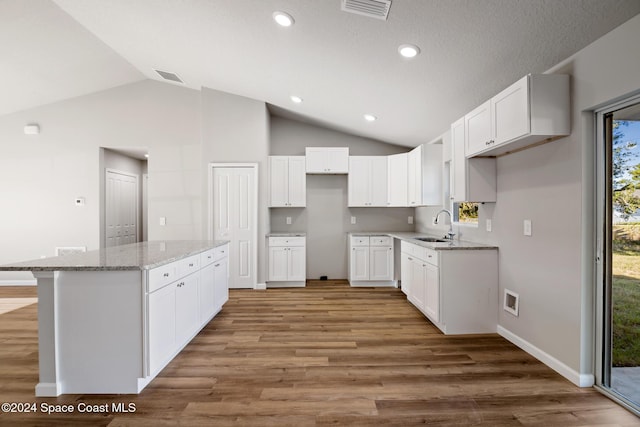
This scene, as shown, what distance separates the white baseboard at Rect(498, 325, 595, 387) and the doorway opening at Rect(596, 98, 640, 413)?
0.30 ft

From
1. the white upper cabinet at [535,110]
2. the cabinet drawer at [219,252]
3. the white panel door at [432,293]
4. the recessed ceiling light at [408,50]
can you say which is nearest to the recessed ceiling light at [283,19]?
the recessed ceiling light at [408,50]

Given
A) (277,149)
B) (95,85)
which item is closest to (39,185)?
(95,85)

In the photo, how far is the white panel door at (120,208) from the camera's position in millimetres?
5688

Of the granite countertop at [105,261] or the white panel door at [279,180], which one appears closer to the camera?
the granite countertop at [105,261]

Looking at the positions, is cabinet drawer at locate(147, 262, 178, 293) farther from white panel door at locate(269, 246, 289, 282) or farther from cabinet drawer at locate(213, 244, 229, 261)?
white panel door at locate(269, 246, 289, 282)

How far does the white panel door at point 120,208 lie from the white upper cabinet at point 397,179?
5.10 meters

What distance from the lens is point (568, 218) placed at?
2.28m

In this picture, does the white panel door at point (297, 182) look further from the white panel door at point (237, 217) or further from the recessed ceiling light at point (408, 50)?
the recessed ceiling light at point (408, 50)

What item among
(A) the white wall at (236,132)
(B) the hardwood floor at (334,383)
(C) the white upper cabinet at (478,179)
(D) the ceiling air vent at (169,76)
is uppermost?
(D) the ceiling air vent at (169,76)

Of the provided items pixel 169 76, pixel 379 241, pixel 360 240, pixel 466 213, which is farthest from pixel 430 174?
pixel 169 76

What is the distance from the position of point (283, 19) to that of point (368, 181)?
10.3 feet

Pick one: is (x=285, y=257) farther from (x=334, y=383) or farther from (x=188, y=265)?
(x=334, y=383)

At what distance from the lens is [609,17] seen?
1826mm

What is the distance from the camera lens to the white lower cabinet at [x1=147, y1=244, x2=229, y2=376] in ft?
7.35
